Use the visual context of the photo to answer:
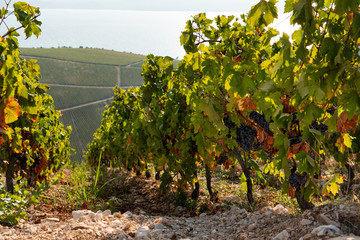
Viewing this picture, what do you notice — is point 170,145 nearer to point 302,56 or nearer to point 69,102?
point 302,56

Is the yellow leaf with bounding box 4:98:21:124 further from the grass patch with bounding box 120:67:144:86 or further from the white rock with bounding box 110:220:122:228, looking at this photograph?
the grass patch with bounding box 120:67:144:86

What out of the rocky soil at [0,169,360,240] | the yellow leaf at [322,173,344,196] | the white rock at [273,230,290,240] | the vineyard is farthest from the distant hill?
the yellow leaf at [322,173,344,196]

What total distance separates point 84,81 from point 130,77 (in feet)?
20.4

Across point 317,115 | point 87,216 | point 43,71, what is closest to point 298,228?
point 317,115

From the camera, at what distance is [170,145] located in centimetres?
452

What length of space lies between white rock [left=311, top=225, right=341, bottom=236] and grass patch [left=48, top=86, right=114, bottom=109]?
35.6 m

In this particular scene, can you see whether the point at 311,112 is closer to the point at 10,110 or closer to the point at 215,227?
the point at 215,227

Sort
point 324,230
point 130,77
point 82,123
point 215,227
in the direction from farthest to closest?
point 130,77 → point 82,123 → point 215,227 → point 324,230

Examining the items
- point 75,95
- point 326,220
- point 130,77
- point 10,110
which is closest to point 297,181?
point 326,220

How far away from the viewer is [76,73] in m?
46.2

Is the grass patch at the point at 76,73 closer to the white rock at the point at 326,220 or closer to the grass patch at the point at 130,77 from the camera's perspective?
the grass patch at the point at 130,77

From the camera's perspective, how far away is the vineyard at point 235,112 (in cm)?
174

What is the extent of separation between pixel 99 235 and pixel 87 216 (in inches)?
20.3

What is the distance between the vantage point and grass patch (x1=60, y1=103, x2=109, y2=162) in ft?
99.1
